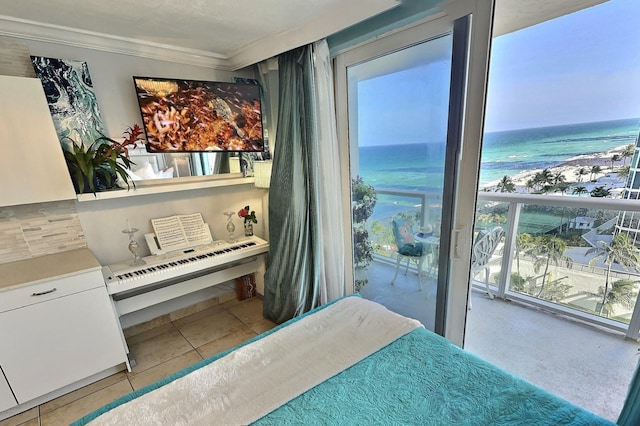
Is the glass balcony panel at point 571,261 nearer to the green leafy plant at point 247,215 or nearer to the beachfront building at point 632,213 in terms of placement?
the beachfront building at point 632,213

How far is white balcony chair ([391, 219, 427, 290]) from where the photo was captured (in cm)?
198

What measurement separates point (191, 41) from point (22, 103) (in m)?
1.15

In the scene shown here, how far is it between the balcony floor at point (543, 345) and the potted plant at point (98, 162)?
211cm

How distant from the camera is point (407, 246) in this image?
2.05 m

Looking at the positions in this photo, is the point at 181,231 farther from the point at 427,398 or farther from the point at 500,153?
the point at 500,153

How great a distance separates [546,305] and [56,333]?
149 inches

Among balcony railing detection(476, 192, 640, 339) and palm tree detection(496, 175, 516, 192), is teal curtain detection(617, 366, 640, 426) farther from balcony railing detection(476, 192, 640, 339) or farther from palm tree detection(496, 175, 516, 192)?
palm tree detection(496, 175, 516, 192)

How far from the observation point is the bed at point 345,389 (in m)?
1.02

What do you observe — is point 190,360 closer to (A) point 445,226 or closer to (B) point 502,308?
(A) point 445,226

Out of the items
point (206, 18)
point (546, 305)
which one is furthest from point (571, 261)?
point (206, 18)

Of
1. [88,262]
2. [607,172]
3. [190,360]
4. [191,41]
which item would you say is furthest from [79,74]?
[607,172]

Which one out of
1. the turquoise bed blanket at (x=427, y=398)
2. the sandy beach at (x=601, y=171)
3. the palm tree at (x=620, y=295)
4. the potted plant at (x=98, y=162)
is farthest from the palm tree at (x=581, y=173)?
the potted plant at (x=98, y=162)

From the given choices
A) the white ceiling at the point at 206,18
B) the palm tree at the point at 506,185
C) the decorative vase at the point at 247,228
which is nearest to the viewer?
the white ceiling at the point at 206,18

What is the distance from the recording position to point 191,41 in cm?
215
